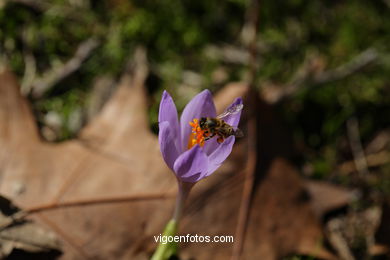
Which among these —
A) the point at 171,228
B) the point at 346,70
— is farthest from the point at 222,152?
the point at 346,70

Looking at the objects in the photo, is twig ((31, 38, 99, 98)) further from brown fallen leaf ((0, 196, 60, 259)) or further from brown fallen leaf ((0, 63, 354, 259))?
brown fallen leaf ((0, 196, 60, 259))

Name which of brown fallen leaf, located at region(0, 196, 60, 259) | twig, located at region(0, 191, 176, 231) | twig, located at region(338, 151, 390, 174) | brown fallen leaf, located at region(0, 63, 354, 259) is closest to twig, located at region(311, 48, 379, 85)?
twig, located at region(338, 151, 390, 174)

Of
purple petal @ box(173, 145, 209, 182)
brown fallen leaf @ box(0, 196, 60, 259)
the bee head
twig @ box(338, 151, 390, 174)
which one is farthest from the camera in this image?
twig @ box(338, 151, 390, 174)

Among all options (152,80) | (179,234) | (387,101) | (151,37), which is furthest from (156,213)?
(387,101)

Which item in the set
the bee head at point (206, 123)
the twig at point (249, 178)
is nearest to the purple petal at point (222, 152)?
the bee head at point (206, 123)

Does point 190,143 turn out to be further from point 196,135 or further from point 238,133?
point 238,133

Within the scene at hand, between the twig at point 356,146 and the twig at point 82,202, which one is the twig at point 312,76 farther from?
the twig at point 82,202
